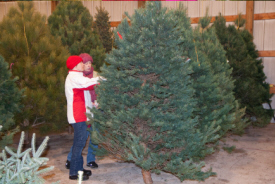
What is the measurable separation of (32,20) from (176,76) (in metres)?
3.82

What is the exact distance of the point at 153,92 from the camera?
3094mm

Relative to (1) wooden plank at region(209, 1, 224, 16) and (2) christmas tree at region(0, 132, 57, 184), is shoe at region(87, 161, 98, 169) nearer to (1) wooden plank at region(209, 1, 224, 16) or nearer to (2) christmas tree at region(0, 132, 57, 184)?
(2) christmas tree at region(0, 132, 57, 184)

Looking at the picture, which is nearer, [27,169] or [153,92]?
[27,169]

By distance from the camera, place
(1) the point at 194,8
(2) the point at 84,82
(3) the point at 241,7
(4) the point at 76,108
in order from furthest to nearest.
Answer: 1. (1) the point at 194,8
2. (3) the point at 241,7
3. (4) the point at 76,108
4. (2) the point at 84,82

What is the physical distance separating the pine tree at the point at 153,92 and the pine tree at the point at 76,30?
10.7ft

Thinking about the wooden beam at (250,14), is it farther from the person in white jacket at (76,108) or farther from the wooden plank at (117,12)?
the person in white jacket at (76,108)

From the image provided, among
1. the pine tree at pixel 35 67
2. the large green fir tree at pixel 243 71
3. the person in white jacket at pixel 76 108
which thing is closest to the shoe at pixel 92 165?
the person in white jacket at pixel 76 108

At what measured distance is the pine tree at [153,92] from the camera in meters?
3.06

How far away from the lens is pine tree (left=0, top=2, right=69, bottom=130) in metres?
5.08

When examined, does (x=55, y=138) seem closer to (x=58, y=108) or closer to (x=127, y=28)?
(x=58, y=108)

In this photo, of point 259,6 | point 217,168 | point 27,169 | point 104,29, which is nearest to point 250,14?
point 259,6

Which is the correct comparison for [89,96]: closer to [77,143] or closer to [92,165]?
[77,143]

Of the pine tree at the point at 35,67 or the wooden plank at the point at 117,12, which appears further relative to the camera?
the wooden plank at the point at 117,12

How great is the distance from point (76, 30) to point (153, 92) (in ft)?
13.6
